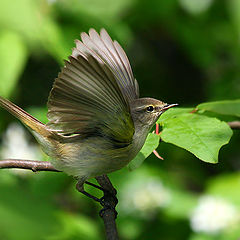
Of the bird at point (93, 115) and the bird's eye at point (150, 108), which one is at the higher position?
the bird at point (93, 115)

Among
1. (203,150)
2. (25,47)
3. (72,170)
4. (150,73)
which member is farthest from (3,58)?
(150,73)

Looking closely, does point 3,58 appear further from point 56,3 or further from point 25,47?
point 56,3

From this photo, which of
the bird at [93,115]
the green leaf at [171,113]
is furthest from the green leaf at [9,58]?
the green leaf at [171,113]

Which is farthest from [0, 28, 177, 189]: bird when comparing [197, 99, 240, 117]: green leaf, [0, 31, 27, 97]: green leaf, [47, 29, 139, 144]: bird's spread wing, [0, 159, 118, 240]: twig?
[0, 31, 27, 97]: green leaf

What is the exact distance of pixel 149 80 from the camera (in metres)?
5.88

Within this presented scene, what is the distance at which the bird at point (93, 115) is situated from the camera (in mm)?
1963

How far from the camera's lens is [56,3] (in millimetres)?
4109

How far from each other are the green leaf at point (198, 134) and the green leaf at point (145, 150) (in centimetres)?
5

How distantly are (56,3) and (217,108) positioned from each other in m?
2.21

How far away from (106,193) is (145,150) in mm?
Answer: 437

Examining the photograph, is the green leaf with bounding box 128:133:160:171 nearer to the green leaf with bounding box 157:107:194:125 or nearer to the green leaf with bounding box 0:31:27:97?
the green leaf with bounding box 157:107:194:125

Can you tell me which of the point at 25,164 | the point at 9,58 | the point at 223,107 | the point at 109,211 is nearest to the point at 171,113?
the point at 223,107

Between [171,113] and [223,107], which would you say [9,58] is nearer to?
[171,113]

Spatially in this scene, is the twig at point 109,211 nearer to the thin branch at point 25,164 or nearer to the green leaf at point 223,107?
the thin branch at point 25,164
